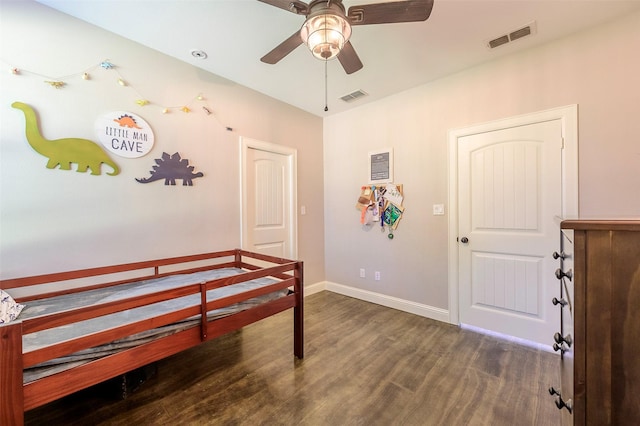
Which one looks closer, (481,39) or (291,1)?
(291,1)

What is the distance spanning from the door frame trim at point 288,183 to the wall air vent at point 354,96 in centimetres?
93

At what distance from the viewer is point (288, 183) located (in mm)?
3355

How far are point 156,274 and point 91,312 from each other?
3.58ft

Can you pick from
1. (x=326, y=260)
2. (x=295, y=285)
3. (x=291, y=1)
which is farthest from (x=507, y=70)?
(x=326, y=260)

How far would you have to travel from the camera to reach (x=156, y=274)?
2168 mm

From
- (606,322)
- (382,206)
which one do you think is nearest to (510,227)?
(382,206)

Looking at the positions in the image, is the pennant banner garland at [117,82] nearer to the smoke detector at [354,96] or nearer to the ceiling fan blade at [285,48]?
the ceiling fan blade at [285,48]

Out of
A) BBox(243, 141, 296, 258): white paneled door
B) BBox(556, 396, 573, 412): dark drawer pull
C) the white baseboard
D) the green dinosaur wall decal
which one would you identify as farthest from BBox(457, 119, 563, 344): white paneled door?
the green dinosaur wall decal

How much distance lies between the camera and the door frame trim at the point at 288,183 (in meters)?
2.85

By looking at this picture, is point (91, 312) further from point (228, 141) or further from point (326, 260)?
point (326, 260)

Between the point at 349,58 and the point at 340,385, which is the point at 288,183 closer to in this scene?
the point at 349,58

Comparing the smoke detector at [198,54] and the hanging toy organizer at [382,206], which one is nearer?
the smoke detector at [198,54]

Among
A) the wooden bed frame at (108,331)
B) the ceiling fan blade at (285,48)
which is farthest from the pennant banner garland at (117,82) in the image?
the wooden bed frame at (108,331)

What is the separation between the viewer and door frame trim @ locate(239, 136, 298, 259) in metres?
2.85
